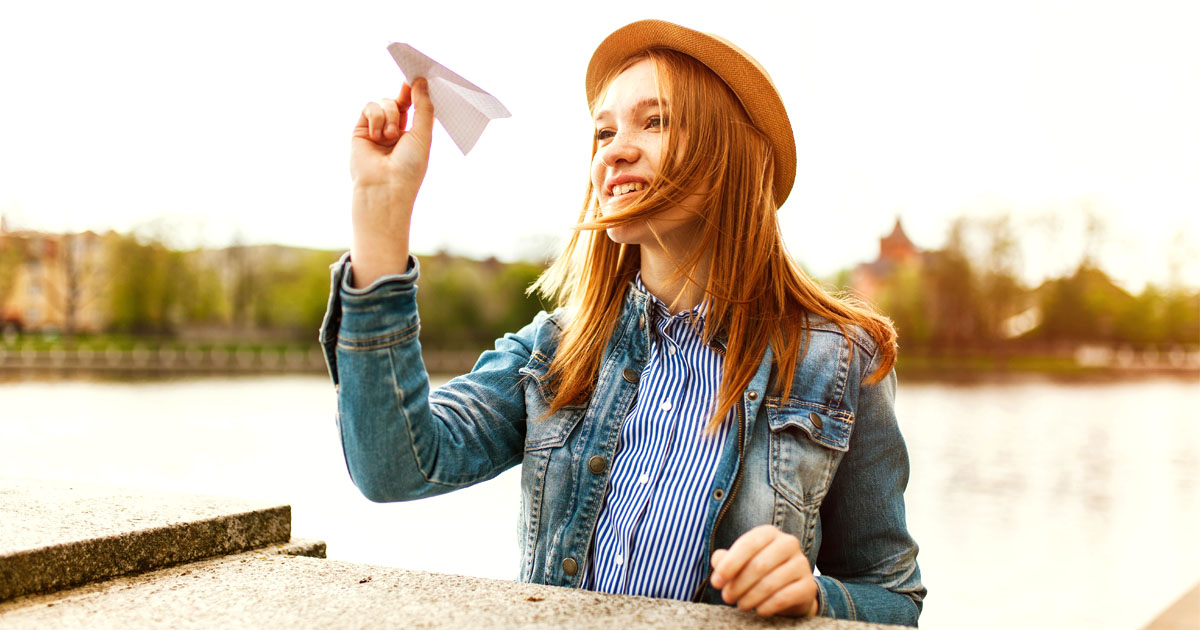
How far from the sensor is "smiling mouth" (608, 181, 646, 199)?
5.16 feet

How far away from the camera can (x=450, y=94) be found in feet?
4.24

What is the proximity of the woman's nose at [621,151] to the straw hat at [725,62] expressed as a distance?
0.20 metres

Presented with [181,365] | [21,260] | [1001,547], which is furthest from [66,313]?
[1001,547]

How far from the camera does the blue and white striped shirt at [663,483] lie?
1441 millimetres

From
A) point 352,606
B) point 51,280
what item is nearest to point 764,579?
point 352,606

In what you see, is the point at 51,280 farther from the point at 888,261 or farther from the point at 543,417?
the point at 543,417

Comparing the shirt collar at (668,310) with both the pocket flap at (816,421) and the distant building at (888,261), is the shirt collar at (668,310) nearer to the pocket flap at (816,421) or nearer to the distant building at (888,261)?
the pocket flap at (816,421)

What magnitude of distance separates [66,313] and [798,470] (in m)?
64.5

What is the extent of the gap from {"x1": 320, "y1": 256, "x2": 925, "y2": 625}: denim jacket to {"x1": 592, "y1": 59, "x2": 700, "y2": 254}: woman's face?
0.71 ft

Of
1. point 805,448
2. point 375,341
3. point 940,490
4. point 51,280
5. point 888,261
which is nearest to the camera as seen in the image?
point 375,341

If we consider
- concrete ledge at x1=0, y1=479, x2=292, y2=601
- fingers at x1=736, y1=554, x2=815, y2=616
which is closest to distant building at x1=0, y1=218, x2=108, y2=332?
concrete ledge at x1=0, y1=479, x2=292, y2=601

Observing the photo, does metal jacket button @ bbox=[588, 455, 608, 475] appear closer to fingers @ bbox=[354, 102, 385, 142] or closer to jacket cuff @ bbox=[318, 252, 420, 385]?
jacket cuff @ bbox=[318, 252, 420, 385]

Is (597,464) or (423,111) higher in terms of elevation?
(423,111)

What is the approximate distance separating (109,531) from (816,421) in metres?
1.08
